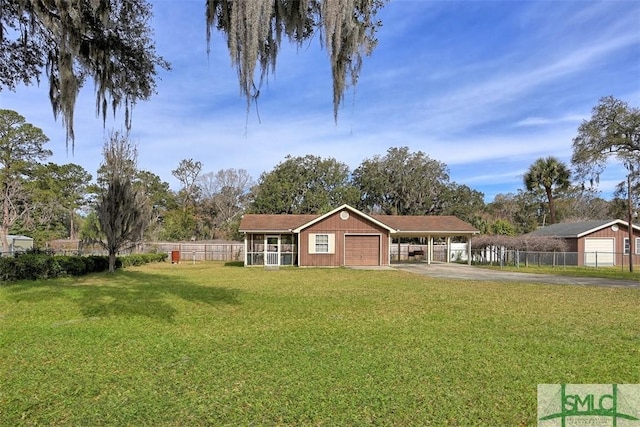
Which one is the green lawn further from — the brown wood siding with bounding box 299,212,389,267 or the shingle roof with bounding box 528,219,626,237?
the shingle roof with bounding box 528,219,626,237

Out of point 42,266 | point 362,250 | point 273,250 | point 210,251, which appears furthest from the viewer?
point 210,251

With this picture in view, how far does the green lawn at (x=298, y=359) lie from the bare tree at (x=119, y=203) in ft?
33.3

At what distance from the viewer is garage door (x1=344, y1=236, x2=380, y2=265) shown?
2422cm

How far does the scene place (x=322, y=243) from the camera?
24.0 m

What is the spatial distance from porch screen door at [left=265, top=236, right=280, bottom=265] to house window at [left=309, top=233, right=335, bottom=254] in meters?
2.20

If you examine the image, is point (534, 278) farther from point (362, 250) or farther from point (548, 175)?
point (548, 175)

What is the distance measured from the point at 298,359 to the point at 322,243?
19008 millimetres

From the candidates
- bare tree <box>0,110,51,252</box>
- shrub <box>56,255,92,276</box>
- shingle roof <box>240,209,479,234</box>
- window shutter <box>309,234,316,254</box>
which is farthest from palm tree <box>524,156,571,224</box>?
bare tree <box>0,110,51,252</box>

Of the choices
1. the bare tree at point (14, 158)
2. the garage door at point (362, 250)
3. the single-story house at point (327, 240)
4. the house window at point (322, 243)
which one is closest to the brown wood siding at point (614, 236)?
the single-story house at point (327, 240)

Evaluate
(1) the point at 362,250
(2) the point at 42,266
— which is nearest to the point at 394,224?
(1) the point at 362,250

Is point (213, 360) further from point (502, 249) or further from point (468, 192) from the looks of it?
point (468, 192)

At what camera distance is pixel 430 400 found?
3.74 metres

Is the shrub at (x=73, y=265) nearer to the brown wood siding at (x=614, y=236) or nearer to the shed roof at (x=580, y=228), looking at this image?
the shed roof at (x=580, y=228)

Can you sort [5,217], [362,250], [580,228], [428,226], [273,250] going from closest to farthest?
1. [362,250]
2. [273,250]
3. [428,226]
4. [580,228]
5. [5,217]
